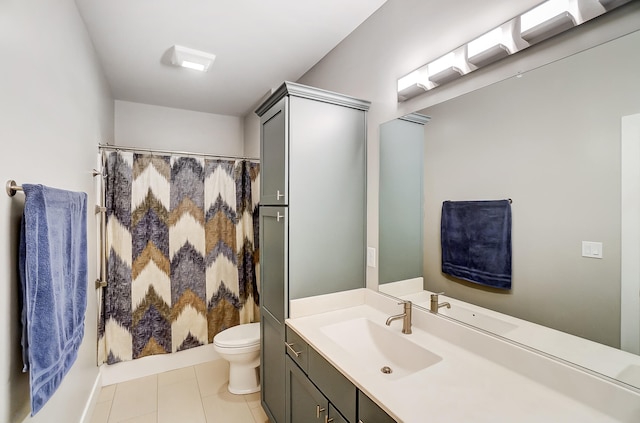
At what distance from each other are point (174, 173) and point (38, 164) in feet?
4.98

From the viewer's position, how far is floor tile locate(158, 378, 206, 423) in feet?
6.68

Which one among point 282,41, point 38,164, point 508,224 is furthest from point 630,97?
point 38,164

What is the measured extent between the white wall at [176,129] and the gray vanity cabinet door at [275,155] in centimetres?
201

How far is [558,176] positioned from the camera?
1004mm

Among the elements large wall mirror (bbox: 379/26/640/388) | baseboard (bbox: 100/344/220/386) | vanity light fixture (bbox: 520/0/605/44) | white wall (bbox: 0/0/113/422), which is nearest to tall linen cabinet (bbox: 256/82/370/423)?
large wall mirror (bbox: 379/26/640/388)

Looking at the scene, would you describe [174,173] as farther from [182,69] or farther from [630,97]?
[630,97]

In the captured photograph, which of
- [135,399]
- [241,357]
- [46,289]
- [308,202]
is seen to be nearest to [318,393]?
[308,202]

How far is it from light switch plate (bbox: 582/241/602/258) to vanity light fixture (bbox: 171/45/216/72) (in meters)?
2.46

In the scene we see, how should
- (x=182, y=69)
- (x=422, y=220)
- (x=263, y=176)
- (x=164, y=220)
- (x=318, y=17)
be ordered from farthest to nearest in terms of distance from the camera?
A: (x=164, y=220)
(x=182, y=69)
(x=263, y=176)
(x=318, y=17)
(x=422, y=220)

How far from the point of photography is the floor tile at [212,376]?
238cm

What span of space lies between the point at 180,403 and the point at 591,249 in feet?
8.66

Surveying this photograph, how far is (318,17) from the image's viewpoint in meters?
1.81

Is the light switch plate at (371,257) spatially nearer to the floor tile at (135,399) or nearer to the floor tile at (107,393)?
the floor tile at (135,399)

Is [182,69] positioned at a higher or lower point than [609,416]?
higher
